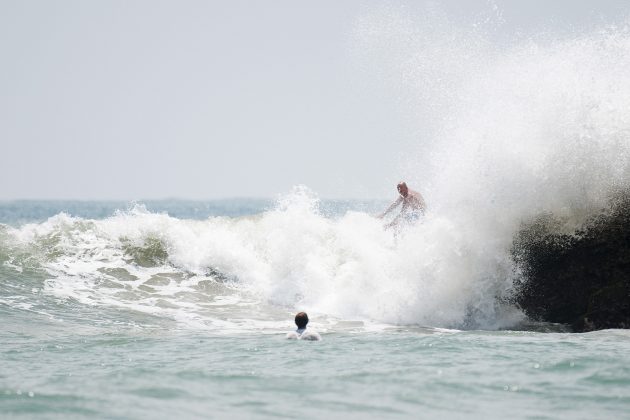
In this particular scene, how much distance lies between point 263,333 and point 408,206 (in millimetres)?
4911

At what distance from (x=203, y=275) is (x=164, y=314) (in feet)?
9.48

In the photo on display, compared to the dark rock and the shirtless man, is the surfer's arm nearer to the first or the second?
the shirtless man

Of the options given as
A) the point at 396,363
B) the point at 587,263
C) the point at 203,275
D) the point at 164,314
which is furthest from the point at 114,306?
the point at 587,263

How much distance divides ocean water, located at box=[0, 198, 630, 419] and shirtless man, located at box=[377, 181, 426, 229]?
0.49 meters

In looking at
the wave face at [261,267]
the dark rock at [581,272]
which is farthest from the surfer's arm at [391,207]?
the dark rock at [581,272]

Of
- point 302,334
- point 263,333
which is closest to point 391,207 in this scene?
point 263,333

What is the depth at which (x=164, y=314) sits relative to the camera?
13086 millimetres

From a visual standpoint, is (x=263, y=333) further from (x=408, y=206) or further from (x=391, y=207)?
(x=391, y=207)

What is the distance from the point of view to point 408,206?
49.7 feet

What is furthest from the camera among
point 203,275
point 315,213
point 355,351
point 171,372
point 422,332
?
point 315,213

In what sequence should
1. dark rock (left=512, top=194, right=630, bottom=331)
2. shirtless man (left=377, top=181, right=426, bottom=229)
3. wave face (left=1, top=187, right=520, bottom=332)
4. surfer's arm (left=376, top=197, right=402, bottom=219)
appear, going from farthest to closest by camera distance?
surfer's arm (left=376, top=197, right=402, bottom=219), shirtless man (left=377, top=181, right=426, bottom=229), wave face (left=1, top=187, right=520, bottom=332), dark rock (left=512, top=194, right=630, bottom=331)

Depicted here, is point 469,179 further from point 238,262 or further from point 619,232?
point 238,262

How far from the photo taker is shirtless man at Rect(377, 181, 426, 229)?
48.3 ft

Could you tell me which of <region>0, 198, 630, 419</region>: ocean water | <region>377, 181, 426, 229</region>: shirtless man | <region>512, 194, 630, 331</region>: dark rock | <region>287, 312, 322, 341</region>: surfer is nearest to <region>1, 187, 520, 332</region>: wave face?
<region>0, 198, 630, 419</region>: ocean water
